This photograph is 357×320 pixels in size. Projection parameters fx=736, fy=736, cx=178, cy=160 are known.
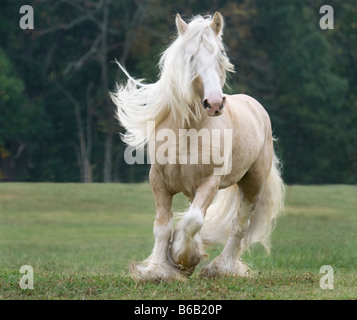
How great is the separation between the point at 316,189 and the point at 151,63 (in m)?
10.2

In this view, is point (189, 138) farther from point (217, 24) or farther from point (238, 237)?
point (238, 237)

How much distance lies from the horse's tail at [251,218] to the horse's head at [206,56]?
6.55 ft

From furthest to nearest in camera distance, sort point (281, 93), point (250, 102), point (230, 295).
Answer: point (281, 93), point (250, 102), point (230, 295)

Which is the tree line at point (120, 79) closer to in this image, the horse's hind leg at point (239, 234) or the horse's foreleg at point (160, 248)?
the horse's hind leg at point (239, 234)

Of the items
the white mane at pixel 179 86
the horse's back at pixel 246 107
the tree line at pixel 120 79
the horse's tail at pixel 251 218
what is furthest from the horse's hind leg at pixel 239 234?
the tree line at pixel 120 79

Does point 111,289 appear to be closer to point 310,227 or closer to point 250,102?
point 250,102

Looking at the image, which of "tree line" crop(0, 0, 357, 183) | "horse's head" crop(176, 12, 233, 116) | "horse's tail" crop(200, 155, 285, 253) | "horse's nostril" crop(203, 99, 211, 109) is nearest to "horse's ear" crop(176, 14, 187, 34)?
"horse's head" crop(176, 12, 233, 116)

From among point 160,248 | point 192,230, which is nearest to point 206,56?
point 192,230

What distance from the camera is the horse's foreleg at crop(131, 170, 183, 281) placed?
6660 mm

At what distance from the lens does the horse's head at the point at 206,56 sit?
6.35 m

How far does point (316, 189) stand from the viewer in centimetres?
2595

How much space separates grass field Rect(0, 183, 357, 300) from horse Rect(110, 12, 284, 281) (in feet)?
1.01

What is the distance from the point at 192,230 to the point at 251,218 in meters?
2.02

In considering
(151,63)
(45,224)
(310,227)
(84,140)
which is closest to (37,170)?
(84,140)
